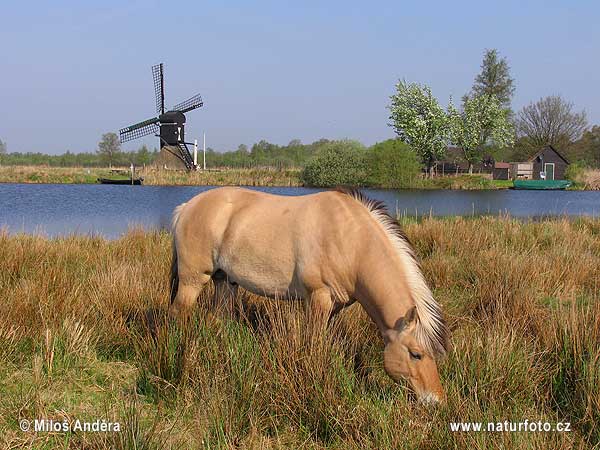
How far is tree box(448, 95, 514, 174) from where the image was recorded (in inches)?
1886

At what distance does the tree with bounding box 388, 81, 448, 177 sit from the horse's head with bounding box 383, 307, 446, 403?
143 ft

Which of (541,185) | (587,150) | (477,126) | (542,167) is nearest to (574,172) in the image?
(542,167)

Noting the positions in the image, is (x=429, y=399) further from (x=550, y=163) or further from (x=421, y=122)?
(x=550, y=163)

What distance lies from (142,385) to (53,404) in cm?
57

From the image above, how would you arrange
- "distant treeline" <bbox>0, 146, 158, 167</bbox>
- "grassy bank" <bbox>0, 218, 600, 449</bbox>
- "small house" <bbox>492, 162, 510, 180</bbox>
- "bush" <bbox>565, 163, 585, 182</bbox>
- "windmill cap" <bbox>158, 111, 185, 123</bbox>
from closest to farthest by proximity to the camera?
"grassy bank" <bbox>0, 218, 600, 449</bbox>, "bush" <bbox>565, 163, 585, 182</bbox>, "windmill cap" <bbox>158, 111, 185, 123</bbox>, "small house" <bbox>492, 162, 510, 180</bbox>, "distant treeline" <bbox>0, 146, 158, 167</bbox>

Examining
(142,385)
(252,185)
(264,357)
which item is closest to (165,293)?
(142,385)

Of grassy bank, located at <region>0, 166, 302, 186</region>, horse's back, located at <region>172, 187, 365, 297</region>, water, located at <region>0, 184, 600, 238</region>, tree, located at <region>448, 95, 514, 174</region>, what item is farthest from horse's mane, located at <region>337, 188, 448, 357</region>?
tree, located at <region>448, 95, 514, 174</region>

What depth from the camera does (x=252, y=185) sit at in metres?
39.1

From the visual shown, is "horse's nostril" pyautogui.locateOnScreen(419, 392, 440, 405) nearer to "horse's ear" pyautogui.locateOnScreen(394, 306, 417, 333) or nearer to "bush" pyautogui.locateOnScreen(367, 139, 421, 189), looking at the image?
"horse's ear" pyautogui.locateOnScreen(394, 306, 417, 333)

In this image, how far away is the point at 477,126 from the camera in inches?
1905

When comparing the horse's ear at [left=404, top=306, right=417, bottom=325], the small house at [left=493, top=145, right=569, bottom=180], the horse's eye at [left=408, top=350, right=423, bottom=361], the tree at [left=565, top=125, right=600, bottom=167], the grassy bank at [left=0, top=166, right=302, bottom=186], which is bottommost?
the horse's eye at [left=408, top=350, right=423, bottom=361]

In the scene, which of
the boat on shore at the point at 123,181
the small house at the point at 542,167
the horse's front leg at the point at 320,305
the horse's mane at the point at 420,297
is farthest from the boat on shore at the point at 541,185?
the horse's front leg at the point at 320,305

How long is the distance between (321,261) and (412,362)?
106 centimetres

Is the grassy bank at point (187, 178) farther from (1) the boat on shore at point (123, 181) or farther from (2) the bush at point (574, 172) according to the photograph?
(2) the bush at point (574, 172)
